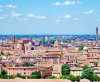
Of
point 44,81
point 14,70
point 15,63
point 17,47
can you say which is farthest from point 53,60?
point 44,81

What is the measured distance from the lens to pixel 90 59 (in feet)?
53.9

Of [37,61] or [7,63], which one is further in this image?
[37,61]

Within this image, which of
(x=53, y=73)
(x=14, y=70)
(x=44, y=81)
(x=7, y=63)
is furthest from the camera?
(x=7, y=63)

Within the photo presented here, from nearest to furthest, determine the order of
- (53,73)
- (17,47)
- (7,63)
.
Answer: (53,73) → (7,63) → (17,47)

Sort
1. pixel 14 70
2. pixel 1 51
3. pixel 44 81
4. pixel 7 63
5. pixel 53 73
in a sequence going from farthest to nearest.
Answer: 1. pixel 1 51
2. pixel 7 63
3. pixel 14 70
4. pixel 53 73
5. pixel 44 81

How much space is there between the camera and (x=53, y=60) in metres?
16.7

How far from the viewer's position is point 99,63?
49.6 ft

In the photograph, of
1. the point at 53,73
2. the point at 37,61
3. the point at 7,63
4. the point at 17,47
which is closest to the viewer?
the point at 53,73

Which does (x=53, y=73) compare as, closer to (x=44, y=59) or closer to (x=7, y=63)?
(x=7, y=63)

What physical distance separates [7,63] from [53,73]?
11.5 feet

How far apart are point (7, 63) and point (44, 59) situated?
2220mm

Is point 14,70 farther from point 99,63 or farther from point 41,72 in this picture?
point 99,63

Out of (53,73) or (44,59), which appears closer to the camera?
(53,73)

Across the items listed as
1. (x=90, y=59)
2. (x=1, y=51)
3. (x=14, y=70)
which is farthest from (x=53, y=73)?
(x=1, y=51)
